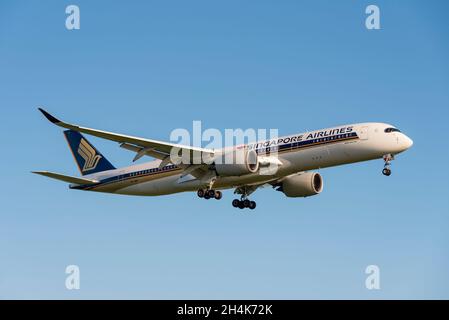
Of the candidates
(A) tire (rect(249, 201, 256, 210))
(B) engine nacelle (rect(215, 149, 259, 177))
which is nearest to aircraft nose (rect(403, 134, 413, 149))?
(B) engine nacelle (rect(215, 149, 259, 177))

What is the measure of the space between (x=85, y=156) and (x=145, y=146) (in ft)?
48.0

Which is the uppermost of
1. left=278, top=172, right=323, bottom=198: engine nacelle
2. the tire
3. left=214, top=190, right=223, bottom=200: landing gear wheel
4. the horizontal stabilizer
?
the horizontal stabilizer

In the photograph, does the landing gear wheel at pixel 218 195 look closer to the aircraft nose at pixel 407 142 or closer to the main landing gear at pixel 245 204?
the main landing gear at pixel 245 204

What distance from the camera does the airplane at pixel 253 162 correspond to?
5397 cm

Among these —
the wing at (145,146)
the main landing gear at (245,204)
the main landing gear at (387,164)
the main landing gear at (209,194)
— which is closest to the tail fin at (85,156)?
the wing at (145,146)

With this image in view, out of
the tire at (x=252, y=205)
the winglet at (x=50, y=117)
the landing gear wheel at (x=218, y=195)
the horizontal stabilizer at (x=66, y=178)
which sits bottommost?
the tire at (x=252, y=205)

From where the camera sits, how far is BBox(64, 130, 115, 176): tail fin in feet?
218

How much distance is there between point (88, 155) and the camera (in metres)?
67.8

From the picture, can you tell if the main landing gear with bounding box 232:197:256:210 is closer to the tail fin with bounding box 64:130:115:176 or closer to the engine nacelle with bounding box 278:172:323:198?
the engine nacelle with bounding box 278:172:323:198

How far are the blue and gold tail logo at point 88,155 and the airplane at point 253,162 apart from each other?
3.34 metres

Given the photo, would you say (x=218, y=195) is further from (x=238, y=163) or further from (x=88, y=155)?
(x=88, y=155)
